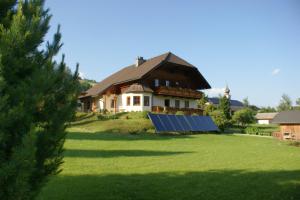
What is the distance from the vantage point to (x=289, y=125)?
32125 millimetres

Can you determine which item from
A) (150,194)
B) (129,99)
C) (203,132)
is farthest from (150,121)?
(150,194)

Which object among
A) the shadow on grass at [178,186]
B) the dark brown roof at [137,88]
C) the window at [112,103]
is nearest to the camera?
the shadow on grass at [178,186]

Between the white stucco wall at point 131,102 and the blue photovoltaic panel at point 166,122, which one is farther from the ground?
the white stucco wall at point 131,102

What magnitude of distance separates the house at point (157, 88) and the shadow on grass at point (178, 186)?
29.5 meters

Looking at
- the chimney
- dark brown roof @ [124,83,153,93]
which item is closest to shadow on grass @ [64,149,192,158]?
dark brown roof @ [124,83,153,93]

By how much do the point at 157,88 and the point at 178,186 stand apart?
32.8 meters

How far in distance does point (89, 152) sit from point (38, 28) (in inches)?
463

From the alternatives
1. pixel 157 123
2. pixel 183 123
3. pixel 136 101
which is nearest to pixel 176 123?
pixel 183 123

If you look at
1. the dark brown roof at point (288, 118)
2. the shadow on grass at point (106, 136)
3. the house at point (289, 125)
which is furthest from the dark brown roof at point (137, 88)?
the house at point (289, 125)

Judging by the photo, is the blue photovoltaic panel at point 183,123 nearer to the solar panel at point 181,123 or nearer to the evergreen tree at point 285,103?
the solar panel at point 181,123

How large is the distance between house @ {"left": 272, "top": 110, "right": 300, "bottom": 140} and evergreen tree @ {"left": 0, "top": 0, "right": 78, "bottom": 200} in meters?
30.4

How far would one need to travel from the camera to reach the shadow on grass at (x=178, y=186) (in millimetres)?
8688

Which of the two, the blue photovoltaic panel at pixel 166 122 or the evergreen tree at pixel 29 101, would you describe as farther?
the blue photovoltaic panel at pixel 166 122

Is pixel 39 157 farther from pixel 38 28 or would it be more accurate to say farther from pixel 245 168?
pixel 245 168
